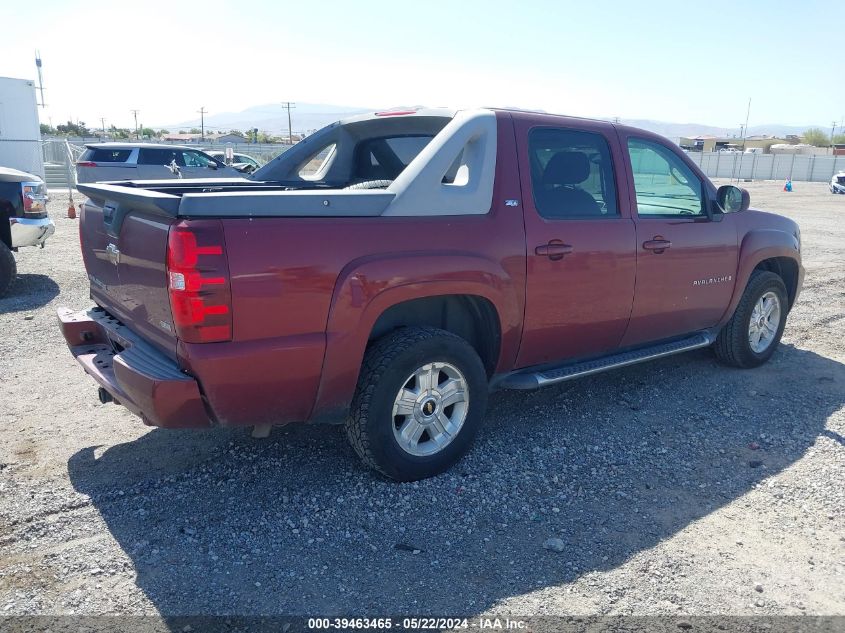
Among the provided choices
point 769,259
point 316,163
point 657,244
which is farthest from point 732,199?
point 316,163


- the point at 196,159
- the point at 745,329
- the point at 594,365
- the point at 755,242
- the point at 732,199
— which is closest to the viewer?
the point at 594,365

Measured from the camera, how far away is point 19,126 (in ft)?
67.9

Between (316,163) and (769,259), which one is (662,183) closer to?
(769,259)

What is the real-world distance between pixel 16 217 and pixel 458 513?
22.8 ft

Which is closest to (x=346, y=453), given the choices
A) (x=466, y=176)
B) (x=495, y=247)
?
(x=495, y=247)

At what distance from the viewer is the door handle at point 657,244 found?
15.1 ft

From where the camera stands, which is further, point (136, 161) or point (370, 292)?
point (136, 161)

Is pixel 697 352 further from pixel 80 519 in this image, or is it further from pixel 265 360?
pixel 80 519

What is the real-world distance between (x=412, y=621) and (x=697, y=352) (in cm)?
438

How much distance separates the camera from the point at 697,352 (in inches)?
247

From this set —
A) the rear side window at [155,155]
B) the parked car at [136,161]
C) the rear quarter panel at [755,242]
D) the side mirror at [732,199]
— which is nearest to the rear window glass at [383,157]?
the side mirror at [732,199]

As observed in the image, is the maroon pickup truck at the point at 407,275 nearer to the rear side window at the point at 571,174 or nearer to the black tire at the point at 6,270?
the rear side window at the point at 571,174

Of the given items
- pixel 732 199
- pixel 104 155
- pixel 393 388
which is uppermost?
pixel 732 199

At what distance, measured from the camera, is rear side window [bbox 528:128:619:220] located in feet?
13.7
